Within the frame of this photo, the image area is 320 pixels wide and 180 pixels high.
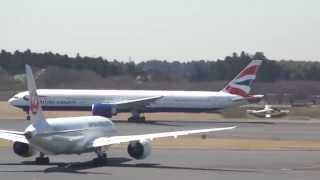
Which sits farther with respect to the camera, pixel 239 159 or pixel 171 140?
pixel 171 140

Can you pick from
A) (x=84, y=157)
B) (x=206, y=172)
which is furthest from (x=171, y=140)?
(x=206, y=172)

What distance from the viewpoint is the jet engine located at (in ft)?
125

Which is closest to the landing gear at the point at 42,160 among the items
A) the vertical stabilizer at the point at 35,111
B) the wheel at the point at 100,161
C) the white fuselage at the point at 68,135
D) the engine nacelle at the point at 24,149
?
the engine nacelle at the point at 24,149

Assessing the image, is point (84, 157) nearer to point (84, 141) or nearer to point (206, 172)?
point (84, 141)

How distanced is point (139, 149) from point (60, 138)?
3746 millimetres

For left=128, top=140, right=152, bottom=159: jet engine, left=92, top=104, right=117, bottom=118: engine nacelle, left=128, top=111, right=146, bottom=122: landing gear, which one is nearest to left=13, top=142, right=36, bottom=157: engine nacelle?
left=128, top=140, right=152, bottom=159: jet engine

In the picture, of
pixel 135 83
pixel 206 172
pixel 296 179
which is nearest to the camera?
pixel 296 179

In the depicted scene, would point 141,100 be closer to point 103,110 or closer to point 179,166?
point 103,110

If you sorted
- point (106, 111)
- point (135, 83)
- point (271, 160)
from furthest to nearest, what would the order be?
point (135, 83), point (106, 111), point (271, 160)

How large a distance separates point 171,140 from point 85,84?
349ft

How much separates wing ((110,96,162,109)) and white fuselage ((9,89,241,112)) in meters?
0.63

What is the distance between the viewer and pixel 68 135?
3716 centimetres

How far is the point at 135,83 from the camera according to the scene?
529 feet

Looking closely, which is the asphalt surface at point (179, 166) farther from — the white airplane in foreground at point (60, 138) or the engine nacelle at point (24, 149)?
the white airplane in foreground at point (60, 138)
